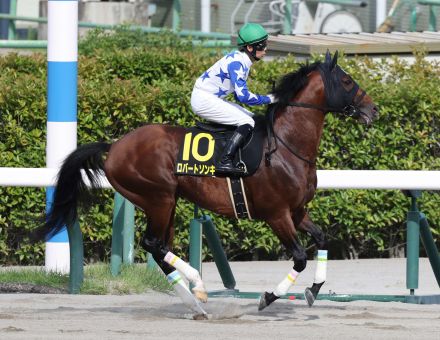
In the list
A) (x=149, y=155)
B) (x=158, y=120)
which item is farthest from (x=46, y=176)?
(x=158, y=120)

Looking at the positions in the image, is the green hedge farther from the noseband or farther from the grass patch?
the noseband

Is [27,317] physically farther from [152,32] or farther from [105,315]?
[152,32]

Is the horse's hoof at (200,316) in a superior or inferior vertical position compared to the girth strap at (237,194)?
inferior

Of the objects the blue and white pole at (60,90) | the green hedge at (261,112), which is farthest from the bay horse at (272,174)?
the green hedge at (261,112)

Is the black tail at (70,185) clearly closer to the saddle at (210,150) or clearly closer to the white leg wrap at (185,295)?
the saddle at (210,150)

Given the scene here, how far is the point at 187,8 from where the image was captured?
16.7 metres

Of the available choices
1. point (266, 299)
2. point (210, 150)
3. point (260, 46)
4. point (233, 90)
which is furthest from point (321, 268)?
point (260, 46)

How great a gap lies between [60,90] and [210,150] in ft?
5.37

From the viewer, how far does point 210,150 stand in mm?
7039

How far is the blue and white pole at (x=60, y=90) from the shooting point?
8.14 m

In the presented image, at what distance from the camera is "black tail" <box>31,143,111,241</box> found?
734cm

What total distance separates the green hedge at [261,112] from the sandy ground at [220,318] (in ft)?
2.94

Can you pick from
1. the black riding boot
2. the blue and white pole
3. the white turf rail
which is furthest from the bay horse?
the blue and white pole

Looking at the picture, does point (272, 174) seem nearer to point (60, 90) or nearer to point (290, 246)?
point (290, 246)
